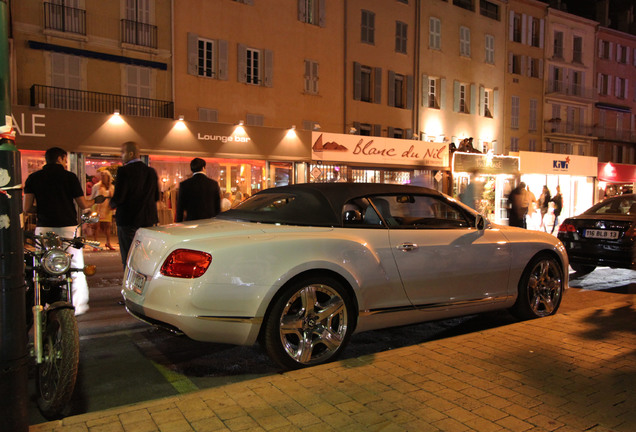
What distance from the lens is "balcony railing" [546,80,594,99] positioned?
3409cm

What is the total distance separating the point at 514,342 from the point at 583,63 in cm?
3769

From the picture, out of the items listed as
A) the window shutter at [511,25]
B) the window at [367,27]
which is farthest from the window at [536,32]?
the window at [367,27]

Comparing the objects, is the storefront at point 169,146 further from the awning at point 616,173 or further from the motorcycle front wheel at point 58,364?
the awning at point 616,173

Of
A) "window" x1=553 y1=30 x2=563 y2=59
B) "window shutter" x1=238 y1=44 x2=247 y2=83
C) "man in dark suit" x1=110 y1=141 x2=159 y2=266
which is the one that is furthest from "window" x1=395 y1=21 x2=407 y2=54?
"man in dark suit" x1=110 y1=141 x2=159 y2=266

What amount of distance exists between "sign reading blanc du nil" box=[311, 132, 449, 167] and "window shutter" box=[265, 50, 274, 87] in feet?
9.58

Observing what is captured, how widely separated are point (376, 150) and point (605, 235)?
46.3ft

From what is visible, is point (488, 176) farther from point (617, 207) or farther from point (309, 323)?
point (309, 323)

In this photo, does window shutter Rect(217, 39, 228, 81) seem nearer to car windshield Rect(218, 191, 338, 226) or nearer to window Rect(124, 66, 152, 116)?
window Rect(124, 66, 152, 116)

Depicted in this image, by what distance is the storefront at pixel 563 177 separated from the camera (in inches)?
1034

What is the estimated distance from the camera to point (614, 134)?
38531mm

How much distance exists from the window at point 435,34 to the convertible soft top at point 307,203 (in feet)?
77.8

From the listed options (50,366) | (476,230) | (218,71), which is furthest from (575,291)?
(218,71)

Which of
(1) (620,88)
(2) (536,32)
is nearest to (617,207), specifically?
(2) (536,32)

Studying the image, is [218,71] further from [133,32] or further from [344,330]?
[344,330]
